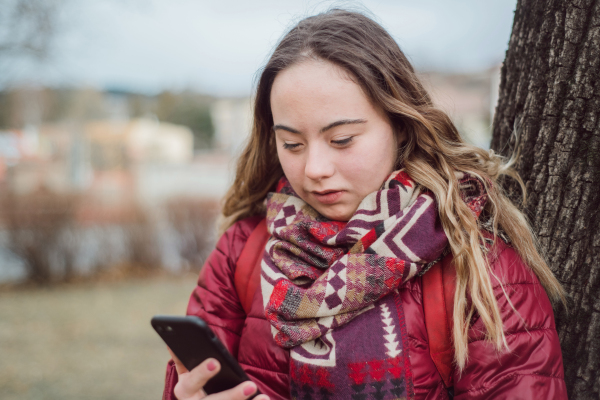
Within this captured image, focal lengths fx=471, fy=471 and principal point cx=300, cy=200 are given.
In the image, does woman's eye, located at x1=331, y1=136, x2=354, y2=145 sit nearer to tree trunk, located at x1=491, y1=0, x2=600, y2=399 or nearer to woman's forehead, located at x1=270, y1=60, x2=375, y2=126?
woman's forehead, located at x1=270, y1=60, x2=375, y2=126

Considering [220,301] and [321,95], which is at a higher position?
[321,95]

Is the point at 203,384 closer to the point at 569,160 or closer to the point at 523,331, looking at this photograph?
the point at 523,331

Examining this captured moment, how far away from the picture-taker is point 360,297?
137 cm

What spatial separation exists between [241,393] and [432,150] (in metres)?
0.97

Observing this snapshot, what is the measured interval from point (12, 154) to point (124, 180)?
4.61 metres

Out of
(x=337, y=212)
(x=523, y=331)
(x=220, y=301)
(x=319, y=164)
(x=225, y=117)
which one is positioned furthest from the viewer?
(x=225, y=117)

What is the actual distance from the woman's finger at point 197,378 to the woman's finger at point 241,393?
6 centimetres

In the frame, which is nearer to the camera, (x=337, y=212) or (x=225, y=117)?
(x=337, y=212)

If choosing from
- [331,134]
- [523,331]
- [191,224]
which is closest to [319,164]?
[331,134]

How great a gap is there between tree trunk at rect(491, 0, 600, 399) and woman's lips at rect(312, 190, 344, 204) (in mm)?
710

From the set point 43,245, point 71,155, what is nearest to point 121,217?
point 43,245

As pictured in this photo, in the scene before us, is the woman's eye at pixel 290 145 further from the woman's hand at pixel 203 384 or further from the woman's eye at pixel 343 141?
the woman's hand at pixel 203 384

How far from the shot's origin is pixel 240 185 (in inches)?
78.2

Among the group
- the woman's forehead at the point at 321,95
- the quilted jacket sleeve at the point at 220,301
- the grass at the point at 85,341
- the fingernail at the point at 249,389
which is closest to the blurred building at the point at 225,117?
the grass at the point at 85,341
